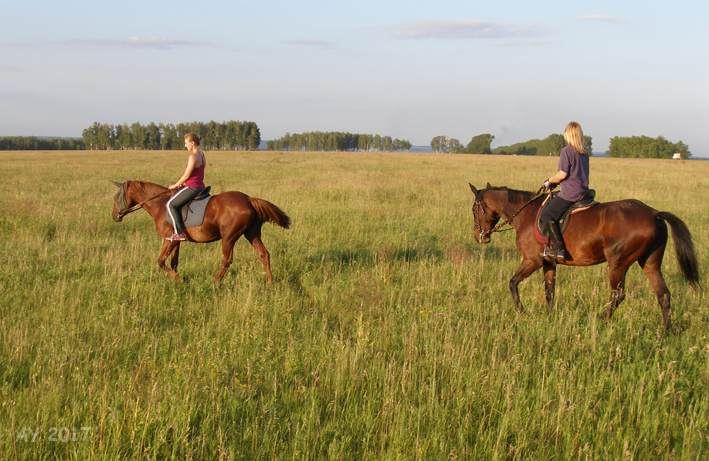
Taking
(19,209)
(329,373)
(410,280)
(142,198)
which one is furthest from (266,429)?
(19,209)

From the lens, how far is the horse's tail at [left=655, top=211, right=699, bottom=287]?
200 inches

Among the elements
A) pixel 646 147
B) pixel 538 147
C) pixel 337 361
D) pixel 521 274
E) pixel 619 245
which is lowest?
pixel 337 361

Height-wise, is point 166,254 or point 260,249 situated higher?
point 260,249

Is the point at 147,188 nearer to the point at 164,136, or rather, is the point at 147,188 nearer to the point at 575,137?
the point at 575,137

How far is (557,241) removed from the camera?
557 cm

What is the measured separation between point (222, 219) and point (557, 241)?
5064 millimetres

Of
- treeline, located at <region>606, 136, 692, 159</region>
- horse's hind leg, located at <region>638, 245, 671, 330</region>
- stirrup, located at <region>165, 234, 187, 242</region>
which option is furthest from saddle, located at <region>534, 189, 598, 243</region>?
treeline, located at <region>606, 136, 692, 159</region>

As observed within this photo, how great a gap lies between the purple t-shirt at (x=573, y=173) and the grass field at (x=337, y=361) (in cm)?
153

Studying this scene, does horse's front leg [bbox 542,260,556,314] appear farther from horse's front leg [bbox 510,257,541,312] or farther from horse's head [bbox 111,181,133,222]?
horse's head [bbox 111,181,133,222]

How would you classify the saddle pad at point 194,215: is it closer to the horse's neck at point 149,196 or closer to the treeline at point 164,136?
the horse's neck at point 149,196

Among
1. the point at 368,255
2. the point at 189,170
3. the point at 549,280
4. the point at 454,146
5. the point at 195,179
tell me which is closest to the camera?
the point at 549,280

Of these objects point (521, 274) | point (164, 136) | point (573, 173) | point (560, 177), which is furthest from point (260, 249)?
point (164, 136)

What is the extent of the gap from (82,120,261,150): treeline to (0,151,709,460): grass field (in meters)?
131

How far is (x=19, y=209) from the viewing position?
1141cm
